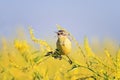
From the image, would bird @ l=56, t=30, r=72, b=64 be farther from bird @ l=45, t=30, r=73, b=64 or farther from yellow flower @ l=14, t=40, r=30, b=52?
yellow flower @ l=14, t=40, r=30, b=52

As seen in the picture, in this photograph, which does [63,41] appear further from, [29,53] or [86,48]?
[29,53]

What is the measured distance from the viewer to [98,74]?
2.44 metres

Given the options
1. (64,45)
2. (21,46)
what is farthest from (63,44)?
(21,46)

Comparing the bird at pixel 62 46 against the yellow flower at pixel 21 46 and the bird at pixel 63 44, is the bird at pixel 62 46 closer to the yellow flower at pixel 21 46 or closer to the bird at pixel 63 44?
the bird at pixel 63 44

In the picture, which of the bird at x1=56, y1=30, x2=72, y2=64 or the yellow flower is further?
the yellow flower

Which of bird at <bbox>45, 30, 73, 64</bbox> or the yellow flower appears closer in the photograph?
bird at <bbox>45, 30, 73, 64</bbox>

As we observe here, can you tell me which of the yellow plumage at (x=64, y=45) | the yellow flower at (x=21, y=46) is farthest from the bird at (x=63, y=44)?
the yellow flower at (x=21, y=46)

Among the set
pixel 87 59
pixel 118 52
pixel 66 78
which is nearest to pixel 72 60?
pixel 87 59

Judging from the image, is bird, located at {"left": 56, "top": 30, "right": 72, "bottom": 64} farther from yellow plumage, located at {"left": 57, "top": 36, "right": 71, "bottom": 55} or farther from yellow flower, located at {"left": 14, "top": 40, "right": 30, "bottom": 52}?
yellow flower, located at {"left": 14, "top": 40, "right": 30, "bottom": 52}

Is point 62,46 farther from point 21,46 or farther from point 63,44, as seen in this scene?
point 21,46

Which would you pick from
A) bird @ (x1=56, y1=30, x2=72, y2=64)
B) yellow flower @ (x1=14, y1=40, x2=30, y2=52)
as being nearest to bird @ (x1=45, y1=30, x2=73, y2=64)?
bird @ (x1=56, y1=30, x2=72, y2=64)

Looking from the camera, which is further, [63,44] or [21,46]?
[21,46]

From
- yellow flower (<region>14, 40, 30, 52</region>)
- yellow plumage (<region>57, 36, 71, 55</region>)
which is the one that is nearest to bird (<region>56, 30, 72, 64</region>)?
yellow plumage (<region>57, 36, 71, 55</region>)

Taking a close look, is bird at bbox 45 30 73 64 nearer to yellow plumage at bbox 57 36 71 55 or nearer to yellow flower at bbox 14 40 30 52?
yellow plumage at bbox 57 36 71 55
